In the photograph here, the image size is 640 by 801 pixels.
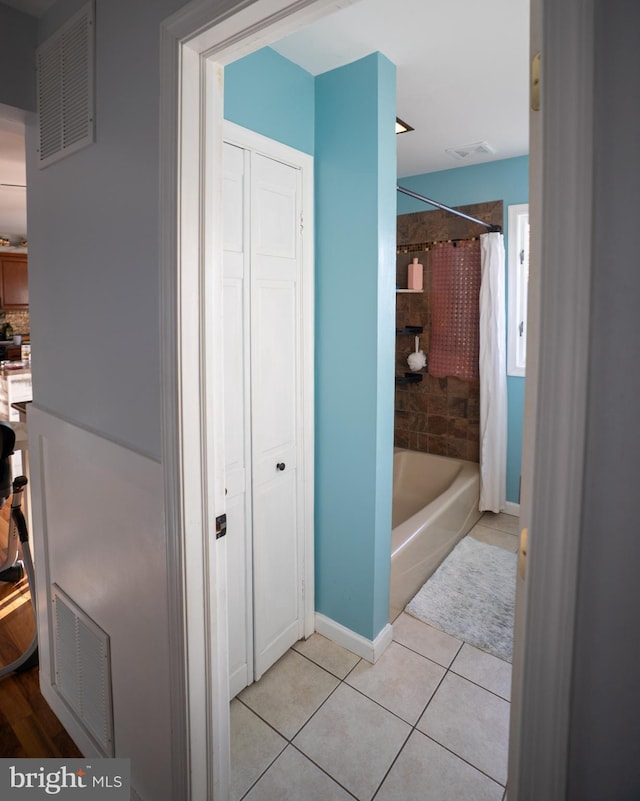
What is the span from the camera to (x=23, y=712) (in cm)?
184

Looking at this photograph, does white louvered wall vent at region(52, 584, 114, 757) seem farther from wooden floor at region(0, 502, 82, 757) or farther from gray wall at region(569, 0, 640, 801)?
gray wall at region(569, 0, 640, 801)

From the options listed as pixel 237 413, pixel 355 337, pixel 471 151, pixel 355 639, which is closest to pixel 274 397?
pixel 237 413

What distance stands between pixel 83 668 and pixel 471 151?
11.2ft

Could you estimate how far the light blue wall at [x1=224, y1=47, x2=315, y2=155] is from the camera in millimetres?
1722

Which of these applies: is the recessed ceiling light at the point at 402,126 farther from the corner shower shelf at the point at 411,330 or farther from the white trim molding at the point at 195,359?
the white trim molding at the point at 195,359

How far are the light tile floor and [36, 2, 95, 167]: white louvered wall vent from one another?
2042 mm

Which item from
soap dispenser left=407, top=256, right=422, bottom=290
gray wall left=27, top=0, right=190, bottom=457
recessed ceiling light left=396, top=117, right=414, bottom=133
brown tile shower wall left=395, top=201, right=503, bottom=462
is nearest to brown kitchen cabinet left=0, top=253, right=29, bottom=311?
brown tile shower wall left=395, top=201, right=503, bottom=462

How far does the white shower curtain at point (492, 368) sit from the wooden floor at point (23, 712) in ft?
9.13

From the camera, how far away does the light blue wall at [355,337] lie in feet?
6.38

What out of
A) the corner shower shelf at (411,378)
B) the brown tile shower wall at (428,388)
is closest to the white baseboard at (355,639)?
the brown tile shower wall at (428,388)

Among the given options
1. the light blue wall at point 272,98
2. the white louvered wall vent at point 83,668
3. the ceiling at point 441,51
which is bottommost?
the white louvered wall vent at point 83,668

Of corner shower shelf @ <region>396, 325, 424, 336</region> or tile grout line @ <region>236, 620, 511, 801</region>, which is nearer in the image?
tile grout line @ <region>236, 620, 511, 801</region>

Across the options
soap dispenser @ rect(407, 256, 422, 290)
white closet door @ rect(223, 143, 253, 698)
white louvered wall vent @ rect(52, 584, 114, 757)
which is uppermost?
soap dispenser @ rect(407, 256, 422, 290)

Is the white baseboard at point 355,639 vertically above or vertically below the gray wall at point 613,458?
below
